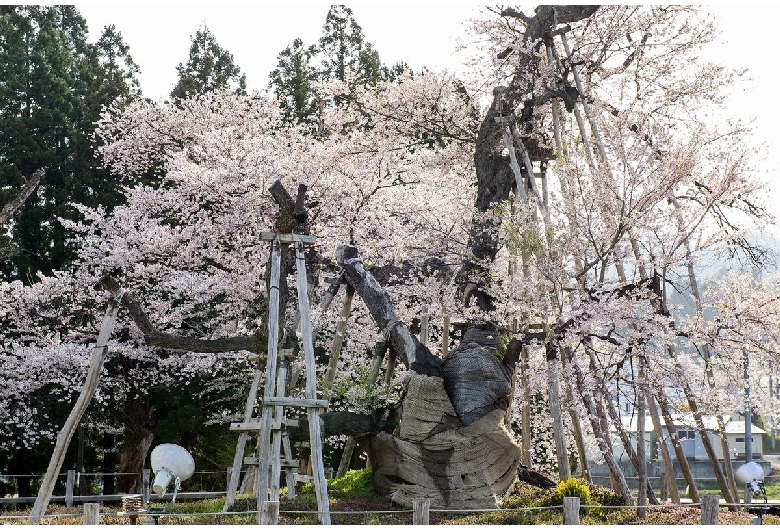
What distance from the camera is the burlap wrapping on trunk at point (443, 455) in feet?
33.2

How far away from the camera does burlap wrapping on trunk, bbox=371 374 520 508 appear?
33.2ft

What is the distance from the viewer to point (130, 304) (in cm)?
941

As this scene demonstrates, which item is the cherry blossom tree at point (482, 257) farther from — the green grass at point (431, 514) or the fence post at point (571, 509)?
the fence post at point (571, 509)

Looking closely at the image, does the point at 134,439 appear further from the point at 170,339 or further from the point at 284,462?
the point at 284,462

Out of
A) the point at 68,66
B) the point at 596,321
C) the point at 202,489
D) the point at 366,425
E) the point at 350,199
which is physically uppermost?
the point at 68,66

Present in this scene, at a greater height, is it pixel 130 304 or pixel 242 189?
pixel 242 189

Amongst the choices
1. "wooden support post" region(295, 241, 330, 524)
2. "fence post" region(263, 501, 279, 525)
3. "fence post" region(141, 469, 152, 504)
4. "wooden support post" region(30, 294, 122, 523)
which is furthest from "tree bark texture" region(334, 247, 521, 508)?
"fence post" region(141, 469, 152, 504)

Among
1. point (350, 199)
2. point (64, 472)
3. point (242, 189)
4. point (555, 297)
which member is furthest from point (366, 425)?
point (64, 472)

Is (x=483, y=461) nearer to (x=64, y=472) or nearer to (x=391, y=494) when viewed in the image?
(x=391, y=494)

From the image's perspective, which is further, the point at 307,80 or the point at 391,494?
the point at 307,80

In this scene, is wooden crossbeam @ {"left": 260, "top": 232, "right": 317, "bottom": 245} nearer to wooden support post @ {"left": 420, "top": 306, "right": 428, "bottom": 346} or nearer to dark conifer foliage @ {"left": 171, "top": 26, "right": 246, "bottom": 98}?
wooden support post @ {"left": 420, "top": 306, "right": 428, "bottom": 346}

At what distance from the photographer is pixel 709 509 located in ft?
27.9

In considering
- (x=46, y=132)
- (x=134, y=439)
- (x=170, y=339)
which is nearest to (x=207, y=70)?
(x=46, y=132)

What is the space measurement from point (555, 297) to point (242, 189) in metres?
6.49
